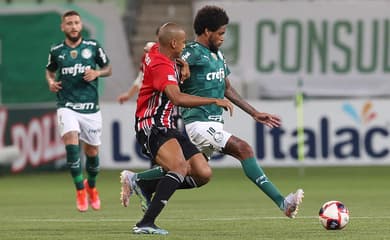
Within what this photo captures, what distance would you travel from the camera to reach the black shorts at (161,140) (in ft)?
38.6

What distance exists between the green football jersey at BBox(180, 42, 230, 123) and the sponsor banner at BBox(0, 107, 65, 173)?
34.5 feet

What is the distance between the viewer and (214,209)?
604 inches

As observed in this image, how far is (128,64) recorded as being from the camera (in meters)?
27.1

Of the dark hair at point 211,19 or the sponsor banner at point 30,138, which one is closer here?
the dark hair at point 211,19

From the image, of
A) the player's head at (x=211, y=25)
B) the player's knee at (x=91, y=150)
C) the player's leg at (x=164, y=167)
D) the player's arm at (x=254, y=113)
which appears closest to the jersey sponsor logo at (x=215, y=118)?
the player's arm at (x=254, y=113)

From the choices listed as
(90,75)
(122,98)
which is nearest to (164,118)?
(90,75)

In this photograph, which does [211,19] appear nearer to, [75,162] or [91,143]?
[75,162]

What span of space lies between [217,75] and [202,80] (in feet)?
0.54

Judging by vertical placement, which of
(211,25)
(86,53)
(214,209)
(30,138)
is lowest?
(30,138)

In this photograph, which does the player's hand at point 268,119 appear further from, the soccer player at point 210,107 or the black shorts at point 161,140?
the black shorts at point 161,140

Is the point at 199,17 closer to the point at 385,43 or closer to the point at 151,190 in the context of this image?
the point at 151,190

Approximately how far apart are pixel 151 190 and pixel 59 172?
1071 centimetres

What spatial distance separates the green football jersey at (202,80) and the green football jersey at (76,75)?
10.3 feet

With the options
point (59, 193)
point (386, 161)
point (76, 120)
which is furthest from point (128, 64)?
point (76, 120)
